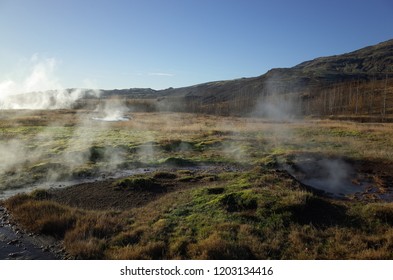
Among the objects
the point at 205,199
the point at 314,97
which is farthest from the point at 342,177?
the point at 314,97

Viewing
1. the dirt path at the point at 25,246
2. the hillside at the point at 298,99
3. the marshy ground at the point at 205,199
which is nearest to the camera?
the marshy ground at the point at 205,199

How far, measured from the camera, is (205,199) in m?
14.5

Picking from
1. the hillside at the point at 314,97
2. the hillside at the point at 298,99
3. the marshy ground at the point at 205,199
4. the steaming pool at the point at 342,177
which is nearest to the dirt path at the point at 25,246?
the marshy ground at the point at 205,199

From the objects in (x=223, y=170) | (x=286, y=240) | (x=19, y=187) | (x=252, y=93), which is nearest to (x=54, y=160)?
(x=19, y=187)

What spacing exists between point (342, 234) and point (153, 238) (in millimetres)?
6176

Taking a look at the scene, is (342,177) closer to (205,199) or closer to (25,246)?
(205,199)

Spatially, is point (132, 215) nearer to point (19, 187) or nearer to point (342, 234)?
point (342, 234)

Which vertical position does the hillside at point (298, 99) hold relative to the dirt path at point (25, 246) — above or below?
A: above

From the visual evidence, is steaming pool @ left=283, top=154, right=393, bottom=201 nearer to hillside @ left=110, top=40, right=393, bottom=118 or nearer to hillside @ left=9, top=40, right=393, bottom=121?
hillside @ left=9, top=40, right=393, bottom=121

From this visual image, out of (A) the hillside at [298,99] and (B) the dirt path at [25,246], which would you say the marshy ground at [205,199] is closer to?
(B) the dirt path at [25,246]

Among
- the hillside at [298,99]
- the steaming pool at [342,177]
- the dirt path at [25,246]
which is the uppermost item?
the hillside at [298,99]

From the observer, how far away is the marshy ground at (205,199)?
9.88 metres

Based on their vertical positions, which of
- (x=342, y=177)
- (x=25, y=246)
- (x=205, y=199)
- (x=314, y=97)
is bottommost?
(x=25, y=246)

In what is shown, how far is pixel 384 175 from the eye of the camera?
21109 mm
